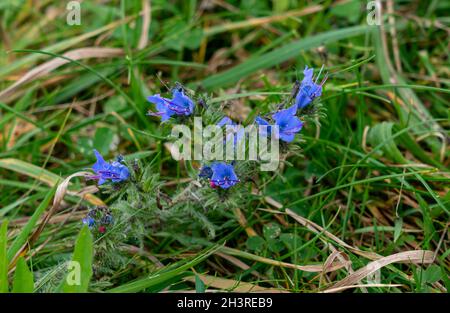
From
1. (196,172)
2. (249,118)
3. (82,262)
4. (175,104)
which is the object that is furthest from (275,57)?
(82,262)

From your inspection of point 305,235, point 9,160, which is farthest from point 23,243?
point 305,235

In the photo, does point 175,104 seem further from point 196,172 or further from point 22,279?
point 22,279

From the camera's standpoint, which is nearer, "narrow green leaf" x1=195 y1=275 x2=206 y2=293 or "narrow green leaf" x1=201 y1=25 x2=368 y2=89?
"narrow green leaf" x1=195 y1=275 x2=206 y2=293

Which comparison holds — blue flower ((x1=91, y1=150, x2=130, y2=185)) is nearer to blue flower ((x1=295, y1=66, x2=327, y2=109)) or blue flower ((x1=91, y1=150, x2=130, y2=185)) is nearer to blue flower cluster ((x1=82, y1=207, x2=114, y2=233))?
blue flower cluster ((x1=82, y1=207, x2=114, y2=233))

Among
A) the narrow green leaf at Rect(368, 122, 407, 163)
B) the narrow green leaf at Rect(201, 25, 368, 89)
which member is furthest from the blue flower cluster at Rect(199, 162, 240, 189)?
the narrow green leaf at Rect(201, 25, 368, 89)

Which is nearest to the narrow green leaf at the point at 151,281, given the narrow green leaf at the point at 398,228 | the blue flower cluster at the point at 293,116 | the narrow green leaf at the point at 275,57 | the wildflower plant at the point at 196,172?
the wildflower plant at the point at 196,172
